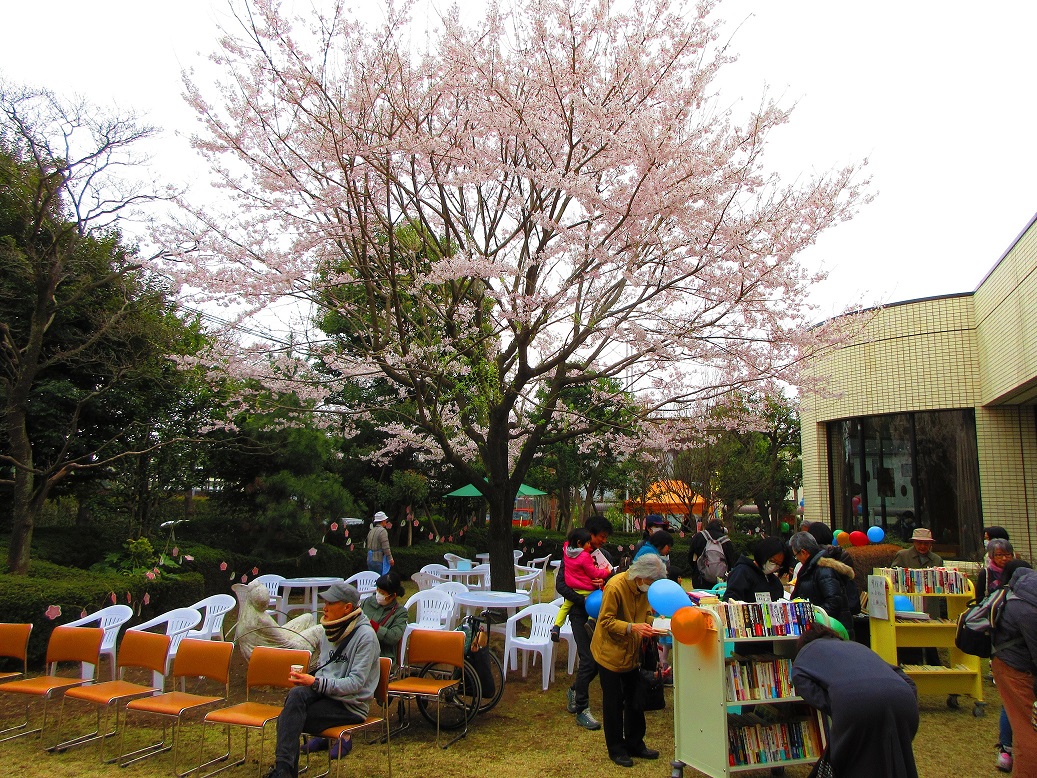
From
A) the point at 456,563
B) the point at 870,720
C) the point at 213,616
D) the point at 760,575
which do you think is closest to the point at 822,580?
the point at 760,575

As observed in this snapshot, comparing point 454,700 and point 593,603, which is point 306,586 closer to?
point 454,700

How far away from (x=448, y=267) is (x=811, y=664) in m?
5.28

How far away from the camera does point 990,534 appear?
571 centimetres

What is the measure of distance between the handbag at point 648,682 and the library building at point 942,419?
684cm

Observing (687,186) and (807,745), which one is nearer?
(807,745)

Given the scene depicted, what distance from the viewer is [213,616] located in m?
6.91

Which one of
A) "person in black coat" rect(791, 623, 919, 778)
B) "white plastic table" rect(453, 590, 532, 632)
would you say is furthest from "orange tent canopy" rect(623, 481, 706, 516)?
"person in black coat" rect(791, 623, 919, 778)

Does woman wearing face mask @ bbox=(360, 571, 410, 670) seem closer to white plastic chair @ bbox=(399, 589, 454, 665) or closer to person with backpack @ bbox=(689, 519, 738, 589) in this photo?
white plastic chair @ bbox=(399, 589, 454, 665)

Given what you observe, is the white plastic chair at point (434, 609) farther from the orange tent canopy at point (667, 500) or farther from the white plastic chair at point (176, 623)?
the orange tent canopy at point (667, 500)

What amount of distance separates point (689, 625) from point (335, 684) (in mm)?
2175

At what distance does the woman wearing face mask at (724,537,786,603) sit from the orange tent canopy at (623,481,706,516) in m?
14.5

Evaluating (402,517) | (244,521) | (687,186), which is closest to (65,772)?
(687,186)

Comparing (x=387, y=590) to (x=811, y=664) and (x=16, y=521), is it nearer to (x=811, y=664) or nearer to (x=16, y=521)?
(x=811, y=664)

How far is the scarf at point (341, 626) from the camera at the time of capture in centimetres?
445
